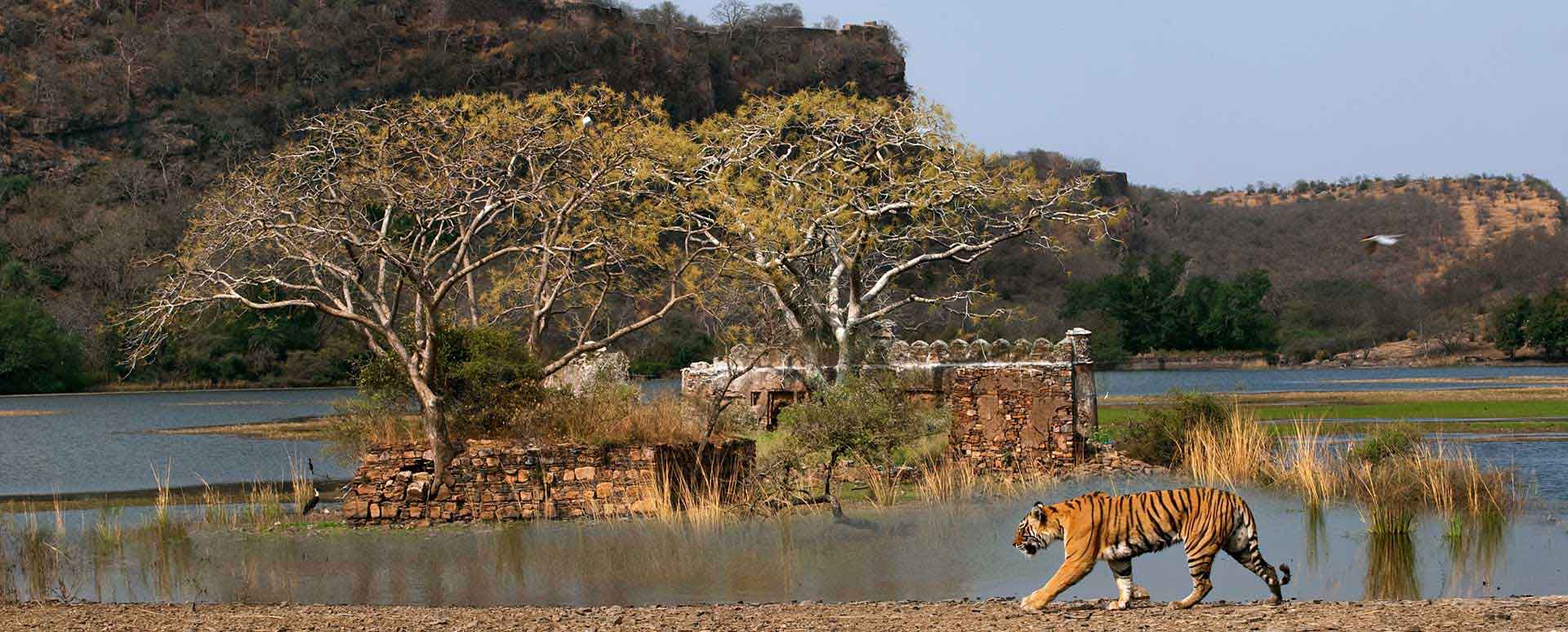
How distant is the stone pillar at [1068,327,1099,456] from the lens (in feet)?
87.8

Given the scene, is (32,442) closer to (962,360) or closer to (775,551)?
(962,360)

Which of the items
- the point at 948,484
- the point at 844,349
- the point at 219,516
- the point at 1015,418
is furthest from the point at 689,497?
the point at 844,349

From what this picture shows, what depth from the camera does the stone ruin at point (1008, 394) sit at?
26.6 metres

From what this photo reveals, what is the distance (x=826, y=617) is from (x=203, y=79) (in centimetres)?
10126

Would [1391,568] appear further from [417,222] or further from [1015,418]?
[417,222]

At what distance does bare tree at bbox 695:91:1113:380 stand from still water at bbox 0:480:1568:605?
10298 millimetres

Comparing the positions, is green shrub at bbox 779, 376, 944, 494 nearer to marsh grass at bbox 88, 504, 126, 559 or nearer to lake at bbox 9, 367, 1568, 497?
lake at bbox 9, 367, 1568, 497

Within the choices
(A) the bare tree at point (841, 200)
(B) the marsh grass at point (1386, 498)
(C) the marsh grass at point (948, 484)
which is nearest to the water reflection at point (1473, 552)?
(B) the marsh grass at point (1386, 498)

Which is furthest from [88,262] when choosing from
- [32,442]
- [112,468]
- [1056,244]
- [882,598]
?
[882,598]

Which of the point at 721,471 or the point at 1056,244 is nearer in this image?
the point at 721,471

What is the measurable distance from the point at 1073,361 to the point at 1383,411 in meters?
16.3

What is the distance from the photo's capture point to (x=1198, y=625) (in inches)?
417

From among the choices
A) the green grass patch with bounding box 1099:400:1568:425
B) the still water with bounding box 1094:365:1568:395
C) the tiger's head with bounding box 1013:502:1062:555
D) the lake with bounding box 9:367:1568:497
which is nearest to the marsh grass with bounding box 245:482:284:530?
the lake with bounding box 9:367:1568:497

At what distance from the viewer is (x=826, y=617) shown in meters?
11.9
